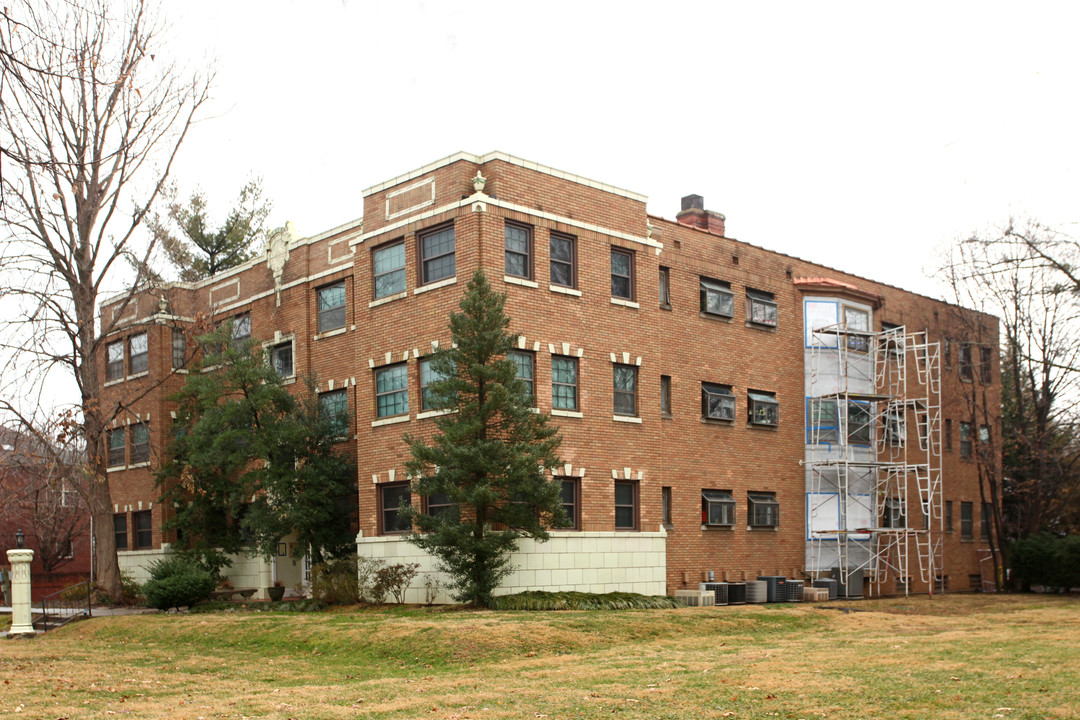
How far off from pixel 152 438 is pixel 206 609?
459 inches

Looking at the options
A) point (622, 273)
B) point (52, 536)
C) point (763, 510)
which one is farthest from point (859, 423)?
point (52, 536)

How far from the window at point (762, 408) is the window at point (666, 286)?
4519mm

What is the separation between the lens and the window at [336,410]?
30.8 meters

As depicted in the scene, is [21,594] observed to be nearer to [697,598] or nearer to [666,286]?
[697,598]

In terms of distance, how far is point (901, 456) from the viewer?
38312mm

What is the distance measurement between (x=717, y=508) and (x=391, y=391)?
409 inches

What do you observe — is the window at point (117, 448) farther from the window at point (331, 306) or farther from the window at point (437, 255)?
the window at point (437, 255)

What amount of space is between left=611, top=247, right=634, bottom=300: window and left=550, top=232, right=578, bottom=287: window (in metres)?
1.60

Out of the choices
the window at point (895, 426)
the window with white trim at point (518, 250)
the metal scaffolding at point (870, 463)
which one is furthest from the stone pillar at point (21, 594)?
the window at point (895, 426)

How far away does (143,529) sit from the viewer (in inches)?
1533

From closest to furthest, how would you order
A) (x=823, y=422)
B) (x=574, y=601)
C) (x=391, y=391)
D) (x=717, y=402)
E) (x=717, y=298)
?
(x=574, y=601)
(x=391, y=391)
(x=717, y=402)
(x=717, y=298)
(x=823, y=422)

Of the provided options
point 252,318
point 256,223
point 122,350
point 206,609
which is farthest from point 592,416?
point 256,223

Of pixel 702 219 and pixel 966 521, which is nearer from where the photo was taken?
pixel 702 219

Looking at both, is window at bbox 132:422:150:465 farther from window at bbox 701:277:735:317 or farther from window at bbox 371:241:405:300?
window at bbox 701:277:735:317
